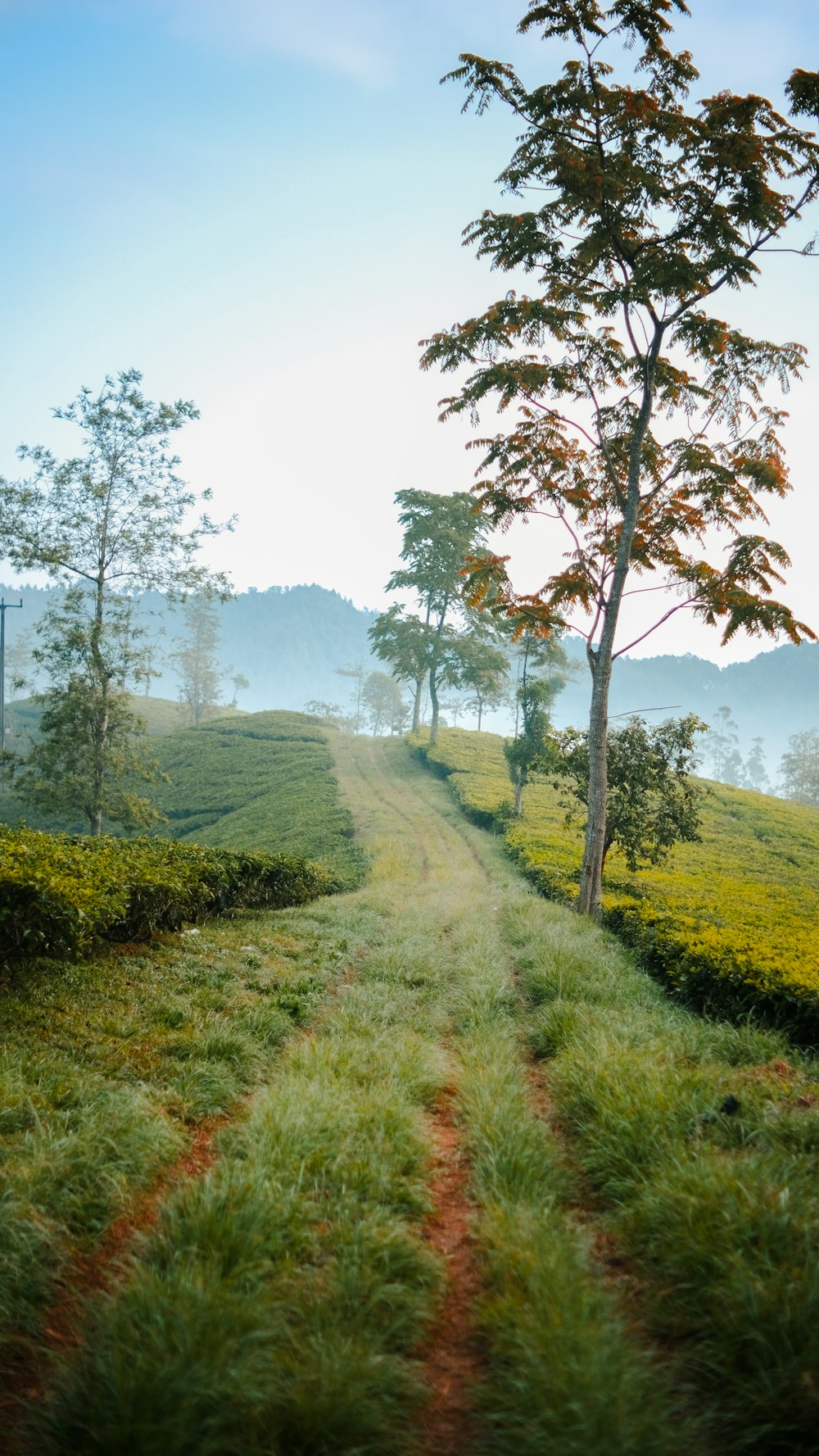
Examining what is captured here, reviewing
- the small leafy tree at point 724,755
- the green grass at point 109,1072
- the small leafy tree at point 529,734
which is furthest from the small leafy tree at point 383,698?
the green grass at point 109,1072

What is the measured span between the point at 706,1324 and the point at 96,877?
622 centimetres

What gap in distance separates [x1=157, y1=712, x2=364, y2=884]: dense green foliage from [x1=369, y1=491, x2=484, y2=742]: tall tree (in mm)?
7982

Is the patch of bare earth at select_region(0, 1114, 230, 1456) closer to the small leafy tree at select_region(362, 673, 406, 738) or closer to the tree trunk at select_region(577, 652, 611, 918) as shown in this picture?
the tree trunk at select_region(577, 652, 611, 918)

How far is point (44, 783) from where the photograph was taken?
20.6 m

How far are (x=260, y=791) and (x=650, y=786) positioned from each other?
22931 millimetres

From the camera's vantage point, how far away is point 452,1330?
283cm

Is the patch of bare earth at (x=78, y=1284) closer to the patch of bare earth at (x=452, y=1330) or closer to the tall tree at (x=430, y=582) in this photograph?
the patch of bare earth at (x=452, y=1330)

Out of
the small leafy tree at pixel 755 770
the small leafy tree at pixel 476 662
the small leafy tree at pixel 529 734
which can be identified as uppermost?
the small leafy tree at pixel 476 662

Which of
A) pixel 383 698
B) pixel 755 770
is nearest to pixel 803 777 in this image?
pixel 383 698

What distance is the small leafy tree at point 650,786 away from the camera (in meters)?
14.5

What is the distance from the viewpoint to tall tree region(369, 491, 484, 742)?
3950 centimetres

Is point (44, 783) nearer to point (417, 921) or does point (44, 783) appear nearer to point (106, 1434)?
point (417, 921)

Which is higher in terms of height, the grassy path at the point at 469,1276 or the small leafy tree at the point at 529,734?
the small leafy tree at the point at 529,734

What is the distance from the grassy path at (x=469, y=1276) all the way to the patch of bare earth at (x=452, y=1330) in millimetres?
11
